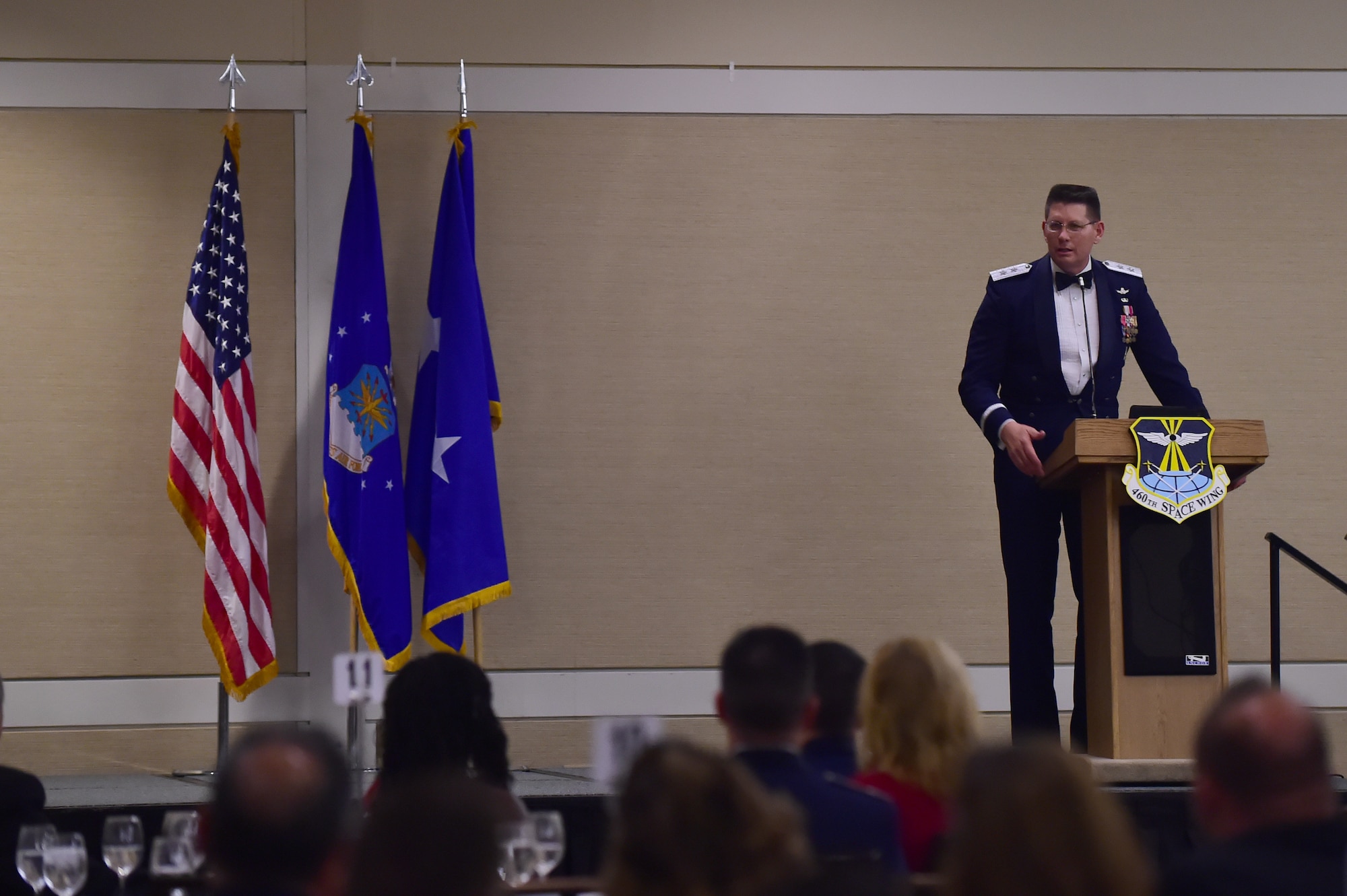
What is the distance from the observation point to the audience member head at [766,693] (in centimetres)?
204

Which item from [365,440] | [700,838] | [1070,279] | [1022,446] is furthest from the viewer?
[365,440]

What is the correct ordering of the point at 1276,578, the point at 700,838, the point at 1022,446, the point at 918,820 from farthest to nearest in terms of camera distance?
the point at 1276,578, the point at 1022,446, the point at 918,820, the point at 700,838

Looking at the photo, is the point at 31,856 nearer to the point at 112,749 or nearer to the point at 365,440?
the point at 365,440

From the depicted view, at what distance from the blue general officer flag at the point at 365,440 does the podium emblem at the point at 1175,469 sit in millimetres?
2517

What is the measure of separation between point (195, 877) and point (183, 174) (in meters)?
3.67

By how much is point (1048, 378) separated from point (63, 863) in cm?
294

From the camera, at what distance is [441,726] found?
2.49 m

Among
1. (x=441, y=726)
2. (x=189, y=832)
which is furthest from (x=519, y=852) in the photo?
(x=189, y=832)

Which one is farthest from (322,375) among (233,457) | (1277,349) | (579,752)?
(1277,349)

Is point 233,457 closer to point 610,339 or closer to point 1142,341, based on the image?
point 610,339

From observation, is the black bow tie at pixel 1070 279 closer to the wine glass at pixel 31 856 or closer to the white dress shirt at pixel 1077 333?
the white dress shirt at pixel 1077 333

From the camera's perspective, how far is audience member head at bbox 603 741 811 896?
4.71 feet

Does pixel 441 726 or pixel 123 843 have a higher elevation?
pixel 441 726

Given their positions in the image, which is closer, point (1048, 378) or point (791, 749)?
point (791, 749)
